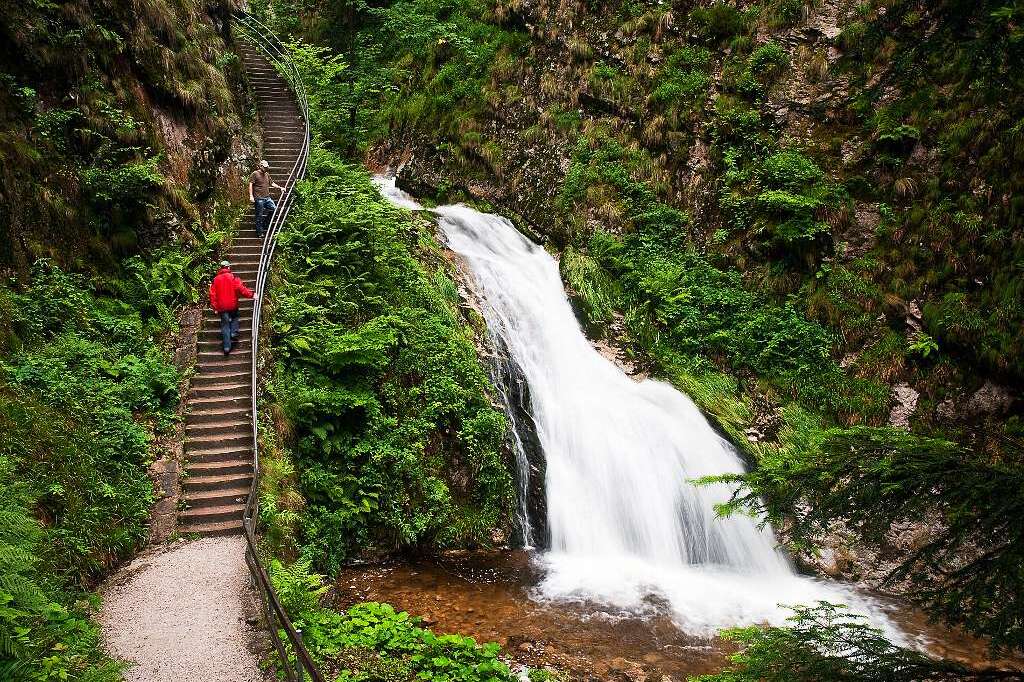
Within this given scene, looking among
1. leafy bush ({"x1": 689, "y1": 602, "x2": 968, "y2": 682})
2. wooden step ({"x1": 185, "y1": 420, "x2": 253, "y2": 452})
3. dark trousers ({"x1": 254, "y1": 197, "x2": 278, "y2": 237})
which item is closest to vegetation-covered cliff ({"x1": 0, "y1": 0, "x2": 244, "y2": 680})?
wooden step ({"x1": 185, "y1": 420, "x2": 253, "y2": 452})

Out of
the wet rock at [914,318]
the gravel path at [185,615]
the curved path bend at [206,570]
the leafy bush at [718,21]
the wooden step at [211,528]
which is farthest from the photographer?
the leafy bush at [718,21]

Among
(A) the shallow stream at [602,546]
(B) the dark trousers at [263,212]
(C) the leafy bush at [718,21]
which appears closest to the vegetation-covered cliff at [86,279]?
(B) the dark trousers at [263,212]

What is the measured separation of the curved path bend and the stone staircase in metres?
0.01

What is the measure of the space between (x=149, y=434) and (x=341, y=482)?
3.01m

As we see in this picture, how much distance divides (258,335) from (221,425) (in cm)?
190

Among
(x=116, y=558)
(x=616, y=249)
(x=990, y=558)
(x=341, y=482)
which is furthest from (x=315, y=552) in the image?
(x=616, y=249)

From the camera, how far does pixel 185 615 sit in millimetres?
6785

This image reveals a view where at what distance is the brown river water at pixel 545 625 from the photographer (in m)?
8.52

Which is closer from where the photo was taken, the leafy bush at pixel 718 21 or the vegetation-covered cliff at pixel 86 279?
the vegetation-covered cliff at pixel 86 279

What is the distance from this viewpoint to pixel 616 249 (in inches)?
672

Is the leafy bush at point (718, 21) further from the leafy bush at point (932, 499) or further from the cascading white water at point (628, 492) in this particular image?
the leafy bush at point (932, 499)

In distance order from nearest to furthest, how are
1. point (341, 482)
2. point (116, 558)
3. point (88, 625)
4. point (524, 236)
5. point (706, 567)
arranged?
point (88, 625), point (116, 558), point (341, 482), point (706, 567), point (524, 236)

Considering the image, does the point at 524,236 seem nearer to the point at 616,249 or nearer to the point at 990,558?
the point at 616,249

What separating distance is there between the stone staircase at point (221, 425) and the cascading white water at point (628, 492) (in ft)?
16.4
